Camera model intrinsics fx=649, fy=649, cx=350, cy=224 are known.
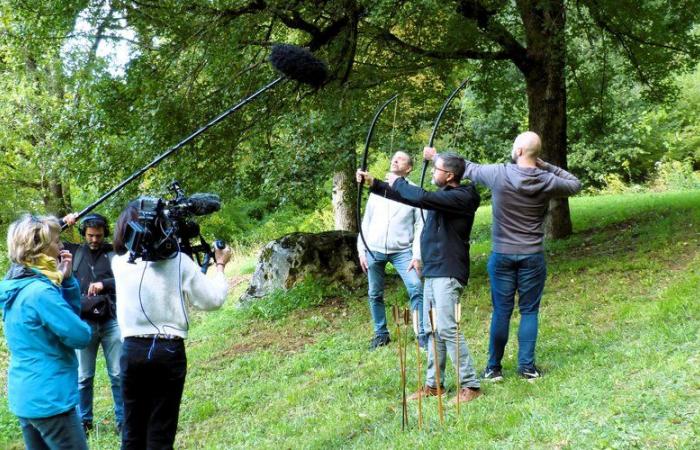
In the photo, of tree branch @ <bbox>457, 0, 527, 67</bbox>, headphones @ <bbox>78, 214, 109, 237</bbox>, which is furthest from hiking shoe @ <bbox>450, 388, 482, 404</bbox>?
tree branch @ <bbox>457, 0, 527, 67</bbox>

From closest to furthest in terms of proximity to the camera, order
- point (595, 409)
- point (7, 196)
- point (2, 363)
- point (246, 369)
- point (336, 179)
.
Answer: point (595, 409) < point (246, 369) < point (2, 363) < point (336, 179) < point (7, 196)

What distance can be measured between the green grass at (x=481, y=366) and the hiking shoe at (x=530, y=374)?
9 centimetres

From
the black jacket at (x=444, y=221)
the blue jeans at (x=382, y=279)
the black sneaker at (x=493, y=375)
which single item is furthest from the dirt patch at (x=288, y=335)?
the black jacket at (x=444, y=221)

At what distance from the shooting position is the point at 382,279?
699 centimetres

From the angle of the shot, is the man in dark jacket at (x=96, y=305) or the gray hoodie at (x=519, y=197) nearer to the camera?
the gray hoodie at (x=519, y=197)

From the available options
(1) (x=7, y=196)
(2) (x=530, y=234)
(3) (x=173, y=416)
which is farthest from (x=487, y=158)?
(3) (x=173, y=416)

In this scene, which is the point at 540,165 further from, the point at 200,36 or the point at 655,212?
the point at 655,212

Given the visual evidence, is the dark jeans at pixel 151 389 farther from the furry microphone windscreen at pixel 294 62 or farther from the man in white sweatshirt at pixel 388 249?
the man in white sweatshirt at pixel 388 249

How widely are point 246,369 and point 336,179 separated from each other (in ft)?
20.0

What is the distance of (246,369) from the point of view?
7637 millimetres

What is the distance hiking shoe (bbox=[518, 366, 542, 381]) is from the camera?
5.08 m

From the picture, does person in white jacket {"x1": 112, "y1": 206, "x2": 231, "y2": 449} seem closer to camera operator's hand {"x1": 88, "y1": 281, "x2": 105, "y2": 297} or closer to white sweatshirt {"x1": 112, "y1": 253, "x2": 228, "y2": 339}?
white sweatshirt {"x1": 112, "y1": 253, "x2": 228, "y2": 339}

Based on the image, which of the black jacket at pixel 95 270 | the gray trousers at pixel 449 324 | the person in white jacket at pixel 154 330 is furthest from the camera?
the black jacket at pixel 95 270

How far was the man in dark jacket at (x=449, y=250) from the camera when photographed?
477 cm
